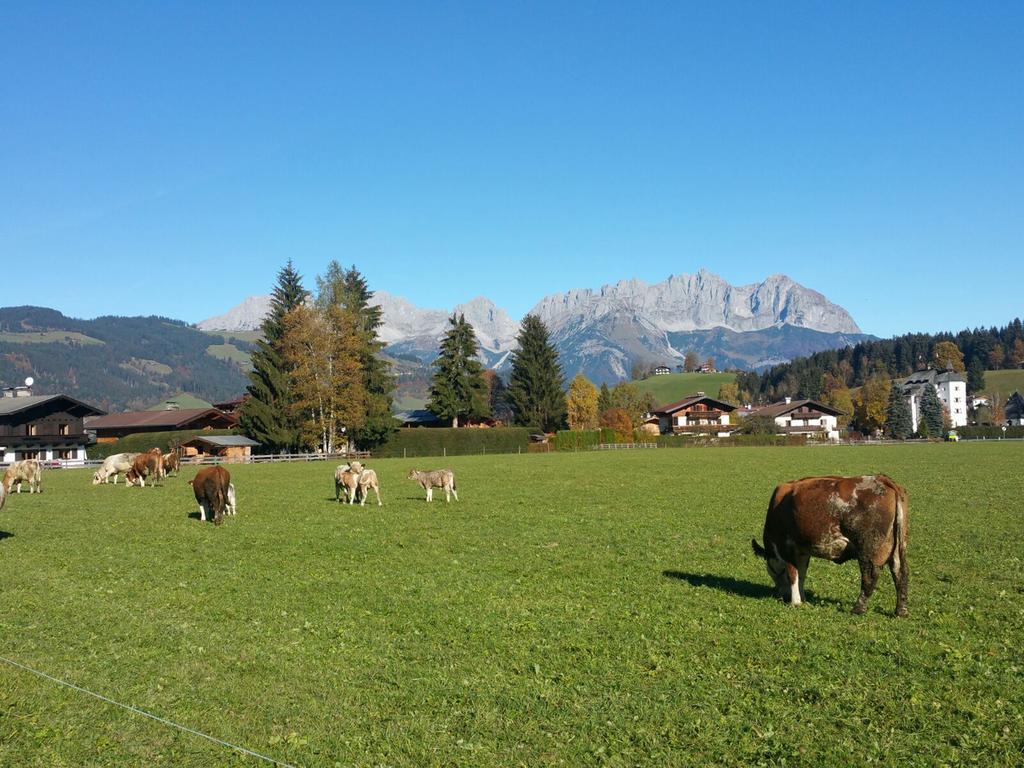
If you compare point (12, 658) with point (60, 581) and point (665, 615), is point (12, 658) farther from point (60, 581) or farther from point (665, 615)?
point (665, 615)

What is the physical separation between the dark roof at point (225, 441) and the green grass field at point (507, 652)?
64695 mm

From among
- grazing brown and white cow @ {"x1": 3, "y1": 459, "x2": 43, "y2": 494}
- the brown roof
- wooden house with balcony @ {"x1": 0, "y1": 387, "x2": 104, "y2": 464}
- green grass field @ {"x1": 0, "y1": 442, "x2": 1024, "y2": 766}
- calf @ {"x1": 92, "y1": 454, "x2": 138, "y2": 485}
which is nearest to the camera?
green grass field @ {"x1": 0, "y1": 442, "x2": 1024, "y2": 766}

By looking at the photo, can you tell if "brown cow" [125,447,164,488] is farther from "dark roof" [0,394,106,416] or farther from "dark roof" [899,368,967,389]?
"dark roof" [899,368,967,389]

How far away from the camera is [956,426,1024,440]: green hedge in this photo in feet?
388

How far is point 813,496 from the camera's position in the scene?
11.1m

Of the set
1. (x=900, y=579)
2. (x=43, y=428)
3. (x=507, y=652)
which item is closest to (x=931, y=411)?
(x=43, y=428)

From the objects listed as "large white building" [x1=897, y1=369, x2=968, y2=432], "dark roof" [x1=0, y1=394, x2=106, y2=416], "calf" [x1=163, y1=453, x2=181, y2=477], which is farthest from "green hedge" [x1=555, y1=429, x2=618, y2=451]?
"large white building" [x1=897, y1=369, x2=968, y2=432]

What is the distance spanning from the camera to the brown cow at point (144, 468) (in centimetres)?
3888

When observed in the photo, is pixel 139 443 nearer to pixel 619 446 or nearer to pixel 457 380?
pixel 457 380

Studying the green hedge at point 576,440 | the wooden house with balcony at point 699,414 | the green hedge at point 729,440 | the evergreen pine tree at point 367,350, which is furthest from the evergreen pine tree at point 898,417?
the evergreen pine tree at point 367,350

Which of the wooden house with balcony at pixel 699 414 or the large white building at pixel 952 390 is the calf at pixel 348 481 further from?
the large white building at pixel 952 390

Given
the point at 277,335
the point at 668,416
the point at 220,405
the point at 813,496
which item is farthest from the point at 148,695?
the point at 668,416

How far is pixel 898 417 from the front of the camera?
137 metres

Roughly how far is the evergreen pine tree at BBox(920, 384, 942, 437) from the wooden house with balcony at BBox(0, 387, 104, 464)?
12870 centimetres
